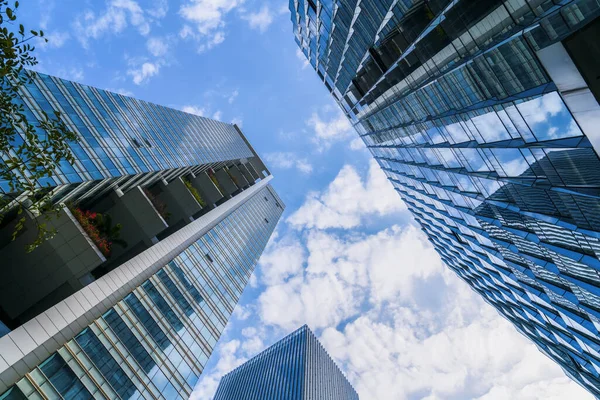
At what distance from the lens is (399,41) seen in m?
28.4

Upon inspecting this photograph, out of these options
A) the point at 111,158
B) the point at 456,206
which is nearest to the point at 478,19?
the point at 456,206

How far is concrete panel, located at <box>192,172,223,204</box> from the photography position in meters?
48.8

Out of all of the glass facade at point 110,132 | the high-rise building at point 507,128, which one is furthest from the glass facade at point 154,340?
the high-rise building at point 507,128

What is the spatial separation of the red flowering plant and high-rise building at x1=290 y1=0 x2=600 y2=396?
2456cm

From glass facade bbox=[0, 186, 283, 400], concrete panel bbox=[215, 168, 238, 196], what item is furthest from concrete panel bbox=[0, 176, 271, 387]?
concrete panel bbox=[215, 168, 238, 196]

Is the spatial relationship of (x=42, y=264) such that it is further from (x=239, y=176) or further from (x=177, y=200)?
(x=239, y=176)

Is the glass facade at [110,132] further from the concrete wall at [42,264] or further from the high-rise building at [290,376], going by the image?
the high-rise building at [290,376]

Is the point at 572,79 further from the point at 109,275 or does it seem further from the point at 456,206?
the point at 109,275

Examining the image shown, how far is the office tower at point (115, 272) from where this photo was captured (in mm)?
20844

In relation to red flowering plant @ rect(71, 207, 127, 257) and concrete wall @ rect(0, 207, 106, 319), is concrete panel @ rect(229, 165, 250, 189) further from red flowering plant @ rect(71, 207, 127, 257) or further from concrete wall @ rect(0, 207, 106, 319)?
concrete wall @ rect(0, 207, 106, 319)

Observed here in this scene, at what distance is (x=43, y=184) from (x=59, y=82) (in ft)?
38.2

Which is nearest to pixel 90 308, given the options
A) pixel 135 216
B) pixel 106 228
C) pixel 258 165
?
pixel 106 228

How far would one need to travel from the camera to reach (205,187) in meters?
49.3

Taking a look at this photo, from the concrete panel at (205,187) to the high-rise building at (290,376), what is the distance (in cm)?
7745
